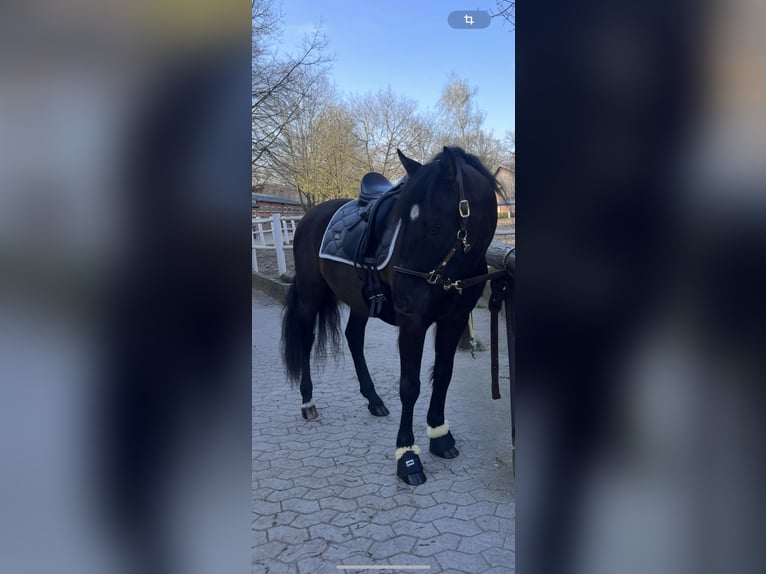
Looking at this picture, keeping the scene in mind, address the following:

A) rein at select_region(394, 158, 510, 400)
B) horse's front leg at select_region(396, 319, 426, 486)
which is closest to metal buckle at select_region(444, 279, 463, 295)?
rein at select_region(394, 158, 510, 400)

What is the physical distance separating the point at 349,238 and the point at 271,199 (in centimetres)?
109

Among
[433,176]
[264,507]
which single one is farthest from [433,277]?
[264,507]

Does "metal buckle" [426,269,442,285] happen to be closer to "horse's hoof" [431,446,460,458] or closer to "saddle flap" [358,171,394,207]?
"saddle flap" [358,171,394,207]

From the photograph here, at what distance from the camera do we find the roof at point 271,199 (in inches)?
41.9

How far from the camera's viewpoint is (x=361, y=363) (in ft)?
7.17

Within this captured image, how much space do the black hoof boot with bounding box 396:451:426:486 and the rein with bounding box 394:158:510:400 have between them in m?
0.44

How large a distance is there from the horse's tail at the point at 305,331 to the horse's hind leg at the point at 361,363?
0.31ft

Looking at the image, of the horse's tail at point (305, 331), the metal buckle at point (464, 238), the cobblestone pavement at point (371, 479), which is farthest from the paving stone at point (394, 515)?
the metal buckle at point (464, 238)

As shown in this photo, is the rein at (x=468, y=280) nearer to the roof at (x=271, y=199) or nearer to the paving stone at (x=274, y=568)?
the roof at (x=271, y=199)

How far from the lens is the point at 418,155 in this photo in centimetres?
139
